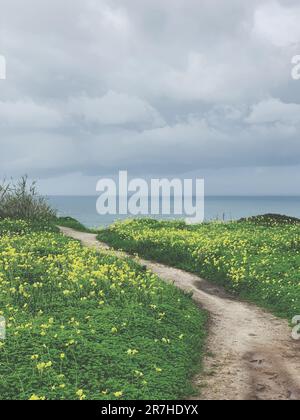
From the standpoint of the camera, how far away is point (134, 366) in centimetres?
1267

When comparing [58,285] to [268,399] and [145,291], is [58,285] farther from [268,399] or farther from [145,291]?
[268,399]

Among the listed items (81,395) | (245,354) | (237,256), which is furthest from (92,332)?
(237,256)

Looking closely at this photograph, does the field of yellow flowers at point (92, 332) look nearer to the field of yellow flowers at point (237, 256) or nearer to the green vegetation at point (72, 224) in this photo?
the field of yellow flowers at point (237, 256)

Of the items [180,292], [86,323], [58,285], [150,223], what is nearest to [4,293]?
[58,285]

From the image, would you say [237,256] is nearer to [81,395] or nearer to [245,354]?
[245,354]

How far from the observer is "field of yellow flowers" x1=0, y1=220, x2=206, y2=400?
11.8 m

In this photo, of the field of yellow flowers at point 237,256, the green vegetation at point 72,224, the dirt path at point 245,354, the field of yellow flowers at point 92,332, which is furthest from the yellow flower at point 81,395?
the green vegetation at point 72,224

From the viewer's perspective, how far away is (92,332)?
13930 millimetres

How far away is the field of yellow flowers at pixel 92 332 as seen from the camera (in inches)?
463

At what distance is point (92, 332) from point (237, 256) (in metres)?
13.2
